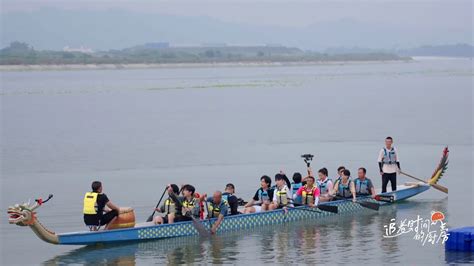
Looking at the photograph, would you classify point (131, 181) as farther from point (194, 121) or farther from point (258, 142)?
point (194, 121)

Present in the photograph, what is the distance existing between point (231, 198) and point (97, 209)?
3420 millimetres

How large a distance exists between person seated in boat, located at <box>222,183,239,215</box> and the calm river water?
63 centimetres

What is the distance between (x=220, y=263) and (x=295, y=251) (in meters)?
1.86

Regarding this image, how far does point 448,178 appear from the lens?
105ft

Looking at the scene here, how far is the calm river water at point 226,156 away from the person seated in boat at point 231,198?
2.06 ft

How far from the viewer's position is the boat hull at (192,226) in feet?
70.6

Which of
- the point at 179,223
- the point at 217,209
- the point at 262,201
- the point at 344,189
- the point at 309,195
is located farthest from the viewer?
the point at 344,189

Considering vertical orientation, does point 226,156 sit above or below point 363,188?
below

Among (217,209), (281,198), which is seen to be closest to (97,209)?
(217,209)

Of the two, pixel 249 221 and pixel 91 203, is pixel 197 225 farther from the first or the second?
pixel 91 203

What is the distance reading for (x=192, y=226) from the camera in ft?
75.0

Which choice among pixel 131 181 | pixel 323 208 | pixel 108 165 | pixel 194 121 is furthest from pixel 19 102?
pixel 323 208

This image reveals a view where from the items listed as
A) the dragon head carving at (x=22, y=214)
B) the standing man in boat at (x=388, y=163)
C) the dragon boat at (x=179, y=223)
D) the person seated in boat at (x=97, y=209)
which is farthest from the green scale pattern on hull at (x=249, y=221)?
the dragon head carving at (x=22, y=214)

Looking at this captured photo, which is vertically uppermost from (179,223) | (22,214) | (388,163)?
(388,163)
